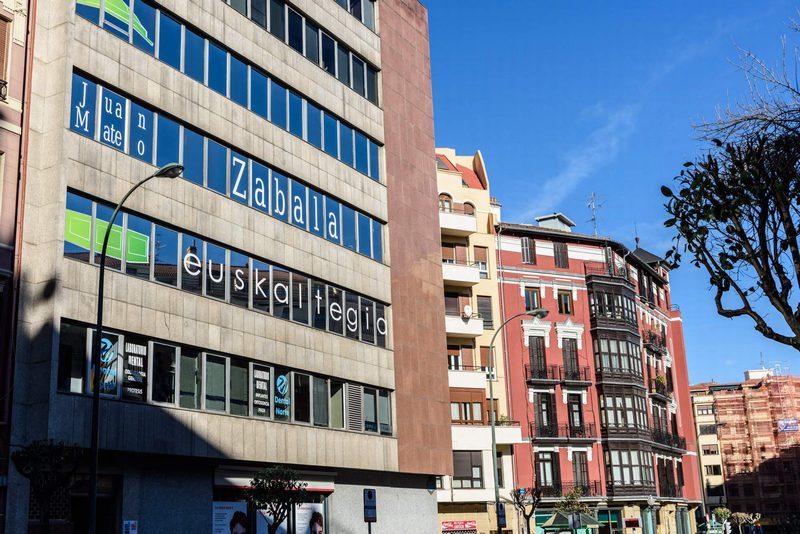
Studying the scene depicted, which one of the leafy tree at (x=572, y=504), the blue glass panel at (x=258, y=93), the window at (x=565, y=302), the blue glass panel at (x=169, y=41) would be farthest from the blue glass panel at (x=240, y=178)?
the window at (x=565, y=302)

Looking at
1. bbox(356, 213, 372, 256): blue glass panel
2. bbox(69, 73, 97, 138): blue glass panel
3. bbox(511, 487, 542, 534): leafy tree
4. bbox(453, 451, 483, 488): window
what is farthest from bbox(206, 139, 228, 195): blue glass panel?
bbox(453, 451, 483, 488): window

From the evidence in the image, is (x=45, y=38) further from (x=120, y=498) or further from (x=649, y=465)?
(x=649, y=465)

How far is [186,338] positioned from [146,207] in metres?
3.98

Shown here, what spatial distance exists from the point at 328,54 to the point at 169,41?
9.92 metres

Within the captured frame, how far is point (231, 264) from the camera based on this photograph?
101ft

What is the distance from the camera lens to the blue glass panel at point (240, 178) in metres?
31.4

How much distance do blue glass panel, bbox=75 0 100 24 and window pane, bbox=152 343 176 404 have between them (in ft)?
30.3

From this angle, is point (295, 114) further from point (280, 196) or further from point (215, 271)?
point (215, 271)

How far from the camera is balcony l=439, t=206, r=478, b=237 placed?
5591 cm

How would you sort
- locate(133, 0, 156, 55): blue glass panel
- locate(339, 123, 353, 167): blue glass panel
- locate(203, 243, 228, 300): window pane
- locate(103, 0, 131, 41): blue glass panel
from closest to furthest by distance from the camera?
locate(103, 0, 131, 41): blue glass panel < locate(133, 0, 156, 55): blue glass panel < locate(203, 243, 228, 300): window pane < locate(339, 123, 353, 167): blue glass panel

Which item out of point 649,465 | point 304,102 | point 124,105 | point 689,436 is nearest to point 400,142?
→ point 304,102

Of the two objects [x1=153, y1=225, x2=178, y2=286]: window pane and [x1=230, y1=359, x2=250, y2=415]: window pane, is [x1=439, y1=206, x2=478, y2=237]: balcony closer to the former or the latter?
[x1=230, y1=359, x2=250, y2=415]: window pane

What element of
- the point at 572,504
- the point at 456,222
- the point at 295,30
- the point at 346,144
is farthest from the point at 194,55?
the point at 572,504

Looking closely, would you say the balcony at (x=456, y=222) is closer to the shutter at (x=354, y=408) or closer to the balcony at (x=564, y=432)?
the balcony at (x=564, y=432)
